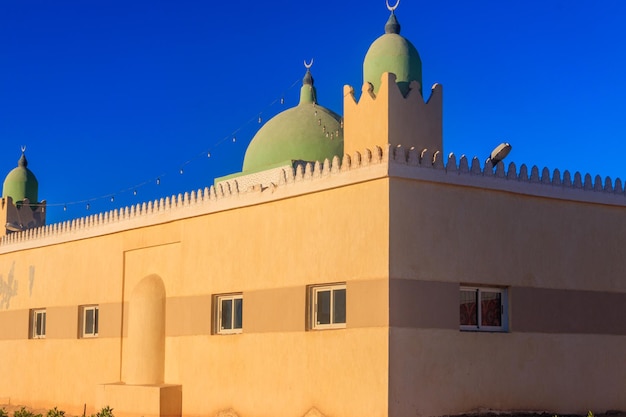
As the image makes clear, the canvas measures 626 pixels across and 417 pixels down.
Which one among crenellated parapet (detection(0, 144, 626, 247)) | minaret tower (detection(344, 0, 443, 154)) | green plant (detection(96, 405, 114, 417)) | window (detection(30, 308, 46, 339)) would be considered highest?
minaret tower (detection(344, 0, 443, 154))

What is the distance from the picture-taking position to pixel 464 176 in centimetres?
1531

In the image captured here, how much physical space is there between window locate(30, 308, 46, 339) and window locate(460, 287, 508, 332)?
1314 cm

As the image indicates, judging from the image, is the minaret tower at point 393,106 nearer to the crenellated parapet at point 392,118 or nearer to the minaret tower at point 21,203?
the crenellated parapet at point 392,118

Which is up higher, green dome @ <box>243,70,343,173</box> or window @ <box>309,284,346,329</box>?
green dome @ <box>243,70,343,173</box>

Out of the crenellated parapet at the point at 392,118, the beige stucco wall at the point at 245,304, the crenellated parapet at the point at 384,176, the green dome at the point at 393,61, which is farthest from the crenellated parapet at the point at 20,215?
the crenellated parapet at the point at 392,118

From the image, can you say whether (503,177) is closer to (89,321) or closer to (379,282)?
(379,282)

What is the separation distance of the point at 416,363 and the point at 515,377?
6.84 ft

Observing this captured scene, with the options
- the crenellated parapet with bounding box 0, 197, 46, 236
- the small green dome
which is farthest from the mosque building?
the small green dome

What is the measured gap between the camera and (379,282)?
14.6 meters

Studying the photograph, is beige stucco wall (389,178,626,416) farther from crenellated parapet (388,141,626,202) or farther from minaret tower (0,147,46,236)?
minaret tower (0,147,46,236)

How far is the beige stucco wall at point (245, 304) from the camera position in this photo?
14898 millimetres

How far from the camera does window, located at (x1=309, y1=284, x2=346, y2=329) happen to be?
1554 centimetres

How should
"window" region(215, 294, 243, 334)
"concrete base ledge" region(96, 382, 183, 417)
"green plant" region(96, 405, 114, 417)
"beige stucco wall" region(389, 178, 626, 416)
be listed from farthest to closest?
"concrete base ledge" region(96, 382, 183, 417)
"window" region(215, 294, 243, 334)
"green plant" region(96, 405, 114, 417)
"beige stucco wall" region(389, 178, 626, 416)

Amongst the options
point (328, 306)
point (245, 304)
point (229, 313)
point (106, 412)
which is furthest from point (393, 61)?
point (106, 412)
